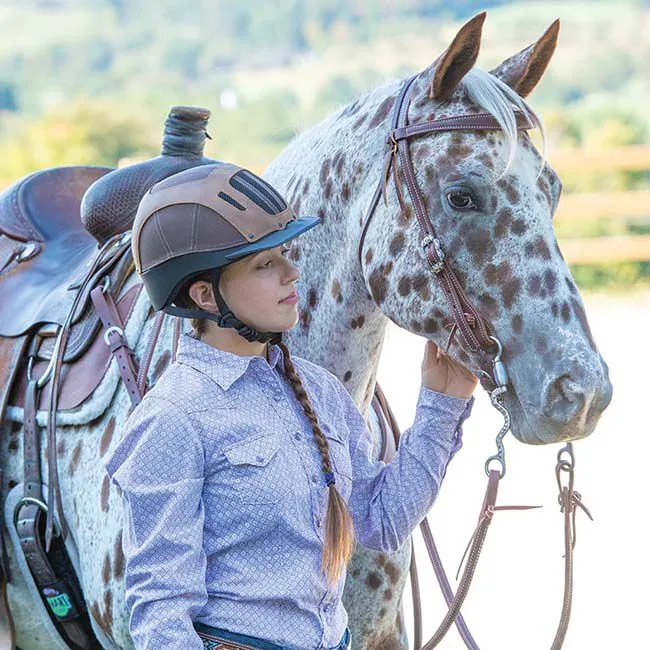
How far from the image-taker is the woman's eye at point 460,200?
2.17 meters

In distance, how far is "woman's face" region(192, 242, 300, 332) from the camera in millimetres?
1963

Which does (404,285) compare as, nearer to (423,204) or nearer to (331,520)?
(423,204)

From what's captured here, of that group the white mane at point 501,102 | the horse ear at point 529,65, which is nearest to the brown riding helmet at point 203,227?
the white mane at point 501,102

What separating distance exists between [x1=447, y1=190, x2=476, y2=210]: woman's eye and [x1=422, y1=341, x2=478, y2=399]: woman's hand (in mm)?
284

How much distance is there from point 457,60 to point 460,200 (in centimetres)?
29

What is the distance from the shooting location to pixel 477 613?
15.3 feet

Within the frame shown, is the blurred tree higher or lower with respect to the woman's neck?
higher

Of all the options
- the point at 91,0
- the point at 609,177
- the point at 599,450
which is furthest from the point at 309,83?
the point at 599,450

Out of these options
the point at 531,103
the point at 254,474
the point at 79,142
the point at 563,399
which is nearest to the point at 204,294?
the point at 254,474

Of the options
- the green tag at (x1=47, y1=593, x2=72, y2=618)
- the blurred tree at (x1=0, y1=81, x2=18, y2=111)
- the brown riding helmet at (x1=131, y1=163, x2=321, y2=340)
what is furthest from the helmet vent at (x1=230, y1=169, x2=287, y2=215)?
the blurred tree at (x1=0, y1=81, x2=18, y2=111)

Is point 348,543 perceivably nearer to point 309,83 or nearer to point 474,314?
point 474,314

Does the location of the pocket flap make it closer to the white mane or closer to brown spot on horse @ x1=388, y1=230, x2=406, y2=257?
brown spot on horse @ x1=388, y1=230, x2=406, y2=257

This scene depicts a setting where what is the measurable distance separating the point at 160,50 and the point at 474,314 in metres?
59.8

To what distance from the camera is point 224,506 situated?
6.17 ft
